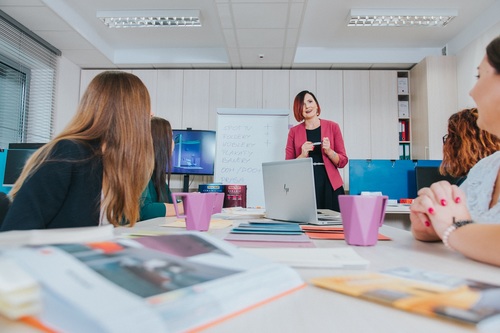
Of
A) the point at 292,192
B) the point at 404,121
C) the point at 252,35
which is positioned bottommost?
the point at 292,192

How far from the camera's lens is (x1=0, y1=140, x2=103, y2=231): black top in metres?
0.89

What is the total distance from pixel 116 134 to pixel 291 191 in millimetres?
616

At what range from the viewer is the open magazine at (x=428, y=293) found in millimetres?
293

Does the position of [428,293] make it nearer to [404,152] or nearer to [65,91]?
[404,152]

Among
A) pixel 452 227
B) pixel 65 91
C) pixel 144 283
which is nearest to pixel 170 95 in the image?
pixel 65 91

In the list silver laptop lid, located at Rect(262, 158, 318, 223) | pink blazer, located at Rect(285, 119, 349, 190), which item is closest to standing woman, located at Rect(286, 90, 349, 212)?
pink blazer, located at Rect(285, 119, 349, 190)

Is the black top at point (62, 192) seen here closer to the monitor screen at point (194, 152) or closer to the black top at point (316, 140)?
the black top at point (316, 140)

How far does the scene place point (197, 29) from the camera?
3875mm

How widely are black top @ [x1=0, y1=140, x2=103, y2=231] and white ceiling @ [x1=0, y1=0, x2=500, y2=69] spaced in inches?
96.2

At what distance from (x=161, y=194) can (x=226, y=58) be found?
9.70 ft

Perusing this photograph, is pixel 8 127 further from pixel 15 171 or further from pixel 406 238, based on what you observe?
pixel 406 238

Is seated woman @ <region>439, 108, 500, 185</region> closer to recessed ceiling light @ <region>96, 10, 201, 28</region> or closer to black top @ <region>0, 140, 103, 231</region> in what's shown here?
black top @ <region>0, 140, 103, 231</region>

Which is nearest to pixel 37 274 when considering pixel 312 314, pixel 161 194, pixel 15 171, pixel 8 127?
pixel 312 314

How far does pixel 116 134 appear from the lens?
108 cm
